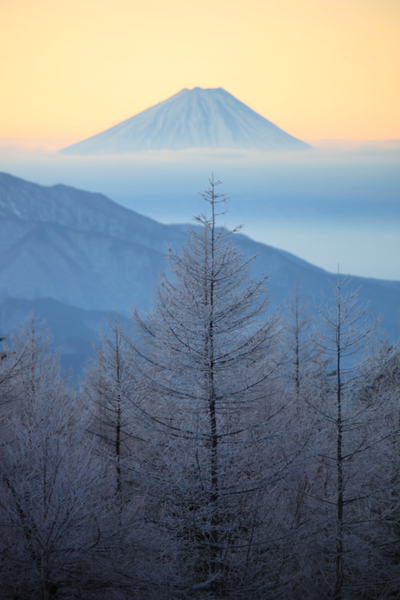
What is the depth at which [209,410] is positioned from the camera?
9969 mm

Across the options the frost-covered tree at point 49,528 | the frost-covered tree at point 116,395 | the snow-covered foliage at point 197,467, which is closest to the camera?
the frost-covered tree at point 49,528

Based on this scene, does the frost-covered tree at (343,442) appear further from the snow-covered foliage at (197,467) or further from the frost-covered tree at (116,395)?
the frost-covered tree at (116,395)

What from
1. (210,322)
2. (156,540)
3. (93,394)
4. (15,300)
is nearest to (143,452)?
(93,394)

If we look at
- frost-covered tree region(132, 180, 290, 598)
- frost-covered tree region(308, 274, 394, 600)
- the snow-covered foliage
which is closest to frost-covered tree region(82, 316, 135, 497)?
the snow-covered foliage

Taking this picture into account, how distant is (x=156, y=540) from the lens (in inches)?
426

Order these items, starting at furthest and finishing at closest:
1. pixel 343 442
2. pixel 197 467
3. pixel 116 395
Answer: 1. pixel 116 395
2. pixel 343 442
3. pixel 197 467

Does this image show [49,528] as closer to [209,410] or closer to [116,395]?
[116,395]

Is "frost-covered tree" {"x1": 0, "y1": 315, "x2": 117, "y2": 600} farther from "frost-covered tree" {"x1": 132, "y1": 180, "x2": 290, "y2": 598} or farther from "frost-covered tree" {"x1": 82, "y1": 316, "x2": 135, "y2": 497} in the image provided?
"frost-covered tree" {"x1": 132, "y1": 180, "x2": 290, "y2": 598}

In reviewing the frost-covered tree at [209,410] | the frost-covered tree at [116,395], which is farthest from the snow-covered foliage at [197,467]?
the frost-covered tree at [116,395]

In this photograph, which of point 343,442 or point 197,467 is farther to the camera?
point 343,442

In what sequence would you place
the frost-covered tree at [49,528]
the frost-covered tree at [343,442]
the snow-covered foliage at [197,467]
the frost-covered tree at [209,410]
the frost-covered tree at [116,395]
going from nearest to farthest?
the frost-covered tree at [49,528]
the snow-covered foliage at [197,467]
the frost-covered tree at [209,410]
the frost-covered tree at [116,395]
the frost-covered tree at [343,442]

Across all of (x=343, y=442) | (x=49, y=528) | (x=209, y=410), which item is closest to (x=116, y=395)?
(x=209, y=410)

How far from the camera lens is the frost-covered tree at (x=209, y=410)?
9422 millimetres

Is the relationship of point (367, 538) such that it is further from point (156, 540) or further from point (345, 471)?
point (156, 540)
